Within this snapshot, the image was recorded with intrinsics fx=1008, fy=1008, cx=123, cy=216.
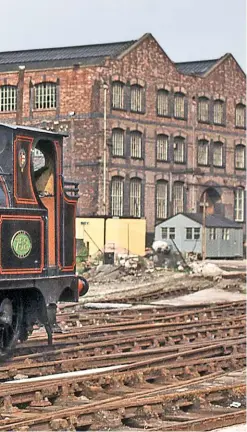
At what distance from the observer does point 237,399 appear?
40.4 feet

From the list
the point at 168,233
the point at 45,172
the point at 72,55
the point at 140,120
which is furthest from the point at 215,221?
the point at 45,172

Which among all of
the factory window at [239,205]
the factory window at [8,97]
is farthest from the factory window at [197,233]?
the factory window at [8,97]

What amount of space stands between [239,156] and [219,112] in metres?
3.37

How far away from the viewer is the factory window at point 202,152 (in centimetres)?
5494

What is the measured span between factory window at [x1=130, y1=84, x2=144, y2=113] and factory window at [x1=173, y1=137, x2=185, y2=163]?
11.3ft

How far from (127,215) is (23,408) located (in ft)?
126

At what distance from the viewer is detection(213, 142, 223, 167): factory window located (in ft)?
184

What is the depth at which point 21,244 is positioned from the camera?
1207 centimetres

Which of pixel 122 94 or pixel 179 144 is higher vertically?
pixel 122 94

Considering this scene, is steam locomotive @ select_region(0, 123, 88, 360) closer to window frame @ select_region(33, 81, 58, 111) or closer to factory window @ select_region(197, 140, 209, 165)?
window frame @ select_region(33, 81, 58, 111)

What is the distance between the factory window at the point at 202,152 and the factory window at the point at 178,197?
223 centimetres

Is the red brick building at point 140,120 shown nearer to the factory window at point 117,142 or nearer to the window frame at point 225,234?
the factory window at point 117,142

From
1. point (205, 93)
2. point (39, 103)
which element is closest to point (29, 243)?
point (39, 103)

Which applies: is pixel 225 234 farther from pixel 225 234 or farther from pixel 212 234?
pixel 212 234
